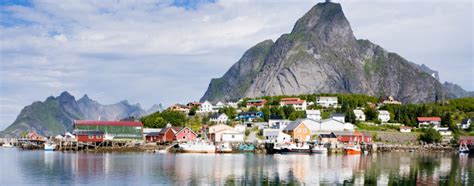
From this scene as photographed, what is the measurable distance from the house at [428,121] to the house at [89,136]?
5752 centimetres

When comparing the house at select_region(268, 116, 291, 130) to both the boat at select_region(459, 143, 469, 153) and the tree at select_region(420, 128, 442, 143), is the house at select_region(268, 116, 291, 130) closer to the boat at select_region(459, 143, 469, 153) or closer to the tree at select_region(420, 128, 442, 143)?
the tree at select_region(420, 128, 442, 143)

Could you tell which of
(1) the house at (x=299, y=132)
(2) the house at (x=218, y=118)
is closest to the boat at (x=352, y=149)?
(1) the house at (x=299, y=132)

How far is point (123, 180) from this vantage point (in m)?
34.6

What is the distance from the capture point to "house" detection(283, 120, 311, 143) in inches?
3182

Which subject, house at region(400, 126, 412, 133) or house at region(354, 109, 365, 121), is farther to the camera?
house at region(354, 109, 365, 121)

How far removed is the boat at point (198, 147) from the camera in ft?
219

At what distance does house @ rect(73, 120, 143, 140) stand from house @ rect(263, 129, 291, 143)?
1850 centimetres

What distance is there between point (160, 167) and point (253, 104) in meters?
83.9

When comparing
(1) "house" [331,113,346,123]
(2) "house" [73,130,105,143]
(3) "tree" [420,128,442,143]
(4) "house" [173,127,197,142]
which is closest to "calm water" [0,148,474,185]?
(2) "house" [73,130,105,143]

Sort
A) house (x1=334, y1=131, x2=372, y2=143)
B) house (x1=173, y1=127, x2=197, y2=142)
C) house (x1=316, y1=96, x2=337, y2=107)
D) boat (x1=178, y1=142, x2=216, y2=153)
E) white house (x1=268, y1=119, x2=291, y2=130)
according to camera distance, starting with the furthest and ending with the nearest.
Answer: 1. house (x1=316, y1=96, x2=337, y2=107)
2. white house (x1=268, y1=119, x2=291, y2=130)
3. house (x1=334, y1=131, x2=372, y2=143)
4. house (x1=173, y1=127, x2=197, y2=142)
5. boat (x1=178, y1=142, x2=216, y2=153)

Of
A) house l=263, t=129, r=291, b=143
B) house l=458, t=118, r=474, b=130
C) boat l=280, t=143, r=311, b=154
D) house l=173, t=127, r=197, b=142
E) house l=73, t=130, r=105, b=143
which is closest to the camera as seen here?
boat l=280, t=143, r=311, b=154

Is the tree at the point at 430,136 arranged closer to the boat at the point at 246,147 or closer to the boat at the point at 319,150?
the boat at the point at 319,150

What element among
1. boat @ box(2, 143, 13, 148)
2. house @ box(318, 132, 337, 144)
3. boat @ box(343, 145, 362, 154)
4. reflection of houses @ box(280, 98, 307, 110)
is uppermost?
reflection of houses @ box(280, 98, 307, 110)

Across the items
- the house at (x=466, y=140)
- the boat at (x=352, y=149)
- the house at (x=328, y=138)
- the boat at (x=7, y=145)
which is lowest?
the boat at (x=7, y=145)
